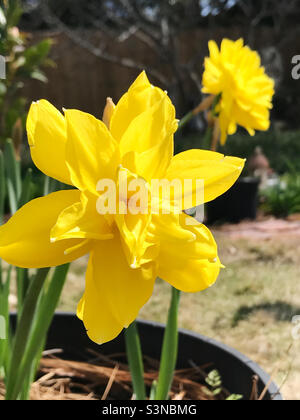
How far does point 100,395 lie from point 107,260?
0.65m

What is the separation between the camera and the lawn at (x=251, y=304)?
157cm

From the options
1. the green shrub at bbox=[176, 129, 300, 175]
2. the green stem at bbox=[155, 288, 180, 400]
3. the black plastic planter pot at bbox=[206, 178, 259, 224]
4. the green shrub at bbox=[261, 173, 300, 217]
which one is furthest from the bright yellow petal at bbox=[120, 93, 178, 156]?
the green shrub at bbox=[176, 129, 300, 175]

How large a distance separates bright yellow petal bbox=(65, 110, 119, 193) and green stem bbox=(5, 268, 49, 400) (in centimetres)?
20

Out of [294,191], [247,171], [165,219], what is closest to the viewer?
[165,219]

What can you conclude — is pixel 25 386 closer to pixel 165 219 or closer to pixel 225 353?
pixel 225 353

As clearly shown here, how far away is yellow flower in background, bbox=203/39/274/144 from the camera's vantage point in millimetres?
850

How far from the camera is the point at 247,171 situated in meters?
3.84

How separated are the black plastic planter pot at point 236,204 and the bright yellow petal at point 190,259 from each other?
2.77m

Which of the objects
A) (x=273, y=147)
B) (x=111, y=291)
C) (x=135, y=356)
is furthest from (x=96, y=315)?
(x=273, y=147)

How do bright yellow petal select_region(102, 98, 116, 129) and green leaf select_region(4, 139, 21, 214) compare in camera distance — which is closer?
bright yellow petal select_region(102, 98, 116, 129)

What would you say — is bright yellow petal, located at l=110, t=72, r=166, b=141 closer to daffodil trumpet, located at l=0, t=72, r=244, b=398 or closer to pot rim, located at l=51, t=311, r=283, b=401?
daffodil trumpet, located at l=0, t=72, r=244, b=398

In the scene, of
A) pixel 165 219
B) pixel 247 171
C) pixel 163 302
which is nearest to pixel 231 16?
pixel 247 171

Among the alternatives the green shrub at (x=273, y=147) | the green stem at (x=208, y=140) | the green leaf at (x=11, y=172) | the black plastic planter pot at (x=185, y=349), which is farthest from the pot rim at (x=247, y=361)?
the green shrub at (x=273, y=147)

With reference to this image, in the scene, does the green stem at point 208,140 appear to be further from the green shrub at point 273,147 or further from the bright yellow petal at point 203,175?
the green shrub at point 273,147
